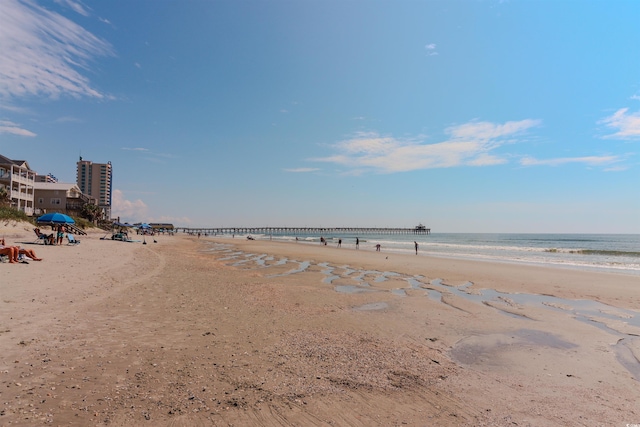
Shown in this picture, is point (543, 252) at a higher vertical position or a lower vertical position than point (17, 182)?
lower

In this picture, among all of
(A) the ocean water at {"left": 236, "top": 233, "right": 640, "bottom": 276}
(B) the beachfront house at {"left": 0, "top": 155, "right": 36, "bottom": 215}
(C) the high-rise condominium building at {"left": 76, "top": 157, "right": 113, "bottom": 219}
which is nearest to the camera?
(A) the ocean water at {"left": 236, "top": 233, "right": 640, "bottom": 276}

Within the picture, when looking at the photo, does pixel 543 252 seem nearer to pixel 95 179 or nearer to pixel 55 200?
pixel 55 200

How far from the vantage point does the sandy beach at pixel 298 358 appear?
4.07m

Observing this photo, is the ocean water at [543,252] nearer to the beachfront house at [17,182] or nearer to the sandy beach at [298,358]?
the sandy beach at [298,358]

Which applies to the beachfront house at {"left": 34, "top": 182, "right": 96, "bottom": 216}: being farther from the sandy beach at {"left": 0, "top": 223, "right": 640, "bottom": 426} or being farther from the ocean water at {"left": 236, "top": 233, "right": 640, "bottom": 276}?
the sandy beach at {"left": 0, "top": 223, "right": 640, "bottom": 426}

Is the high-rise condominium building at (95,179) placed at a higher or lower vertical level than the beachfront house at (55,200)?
higher

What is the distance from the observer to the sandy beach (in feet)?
13.4

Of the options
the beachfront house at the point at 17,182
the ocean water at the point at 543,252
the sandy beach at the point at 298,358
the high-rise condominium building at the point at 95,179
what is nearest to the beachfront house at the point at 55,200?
the beachfront house at the point at 17,182

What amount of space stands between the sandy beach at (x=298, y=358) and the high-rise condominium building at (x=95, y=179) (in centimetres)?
15813

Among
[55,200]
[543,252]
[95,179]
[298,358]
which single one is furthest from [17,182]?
[95,179]

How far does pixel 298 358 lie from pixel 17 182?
59549 mm

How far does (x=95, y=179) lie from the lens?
478 ft

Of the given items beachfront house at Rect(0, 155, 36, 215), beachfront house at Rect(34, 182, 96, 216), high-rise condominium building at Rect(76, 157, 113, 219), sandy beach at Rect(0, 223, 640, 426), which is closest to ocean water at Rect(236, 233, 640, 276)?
sandy beach at Rect(0, 223, 640, 426)

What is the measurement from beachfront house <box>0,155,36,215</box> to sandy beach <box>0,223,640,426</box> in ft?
152
